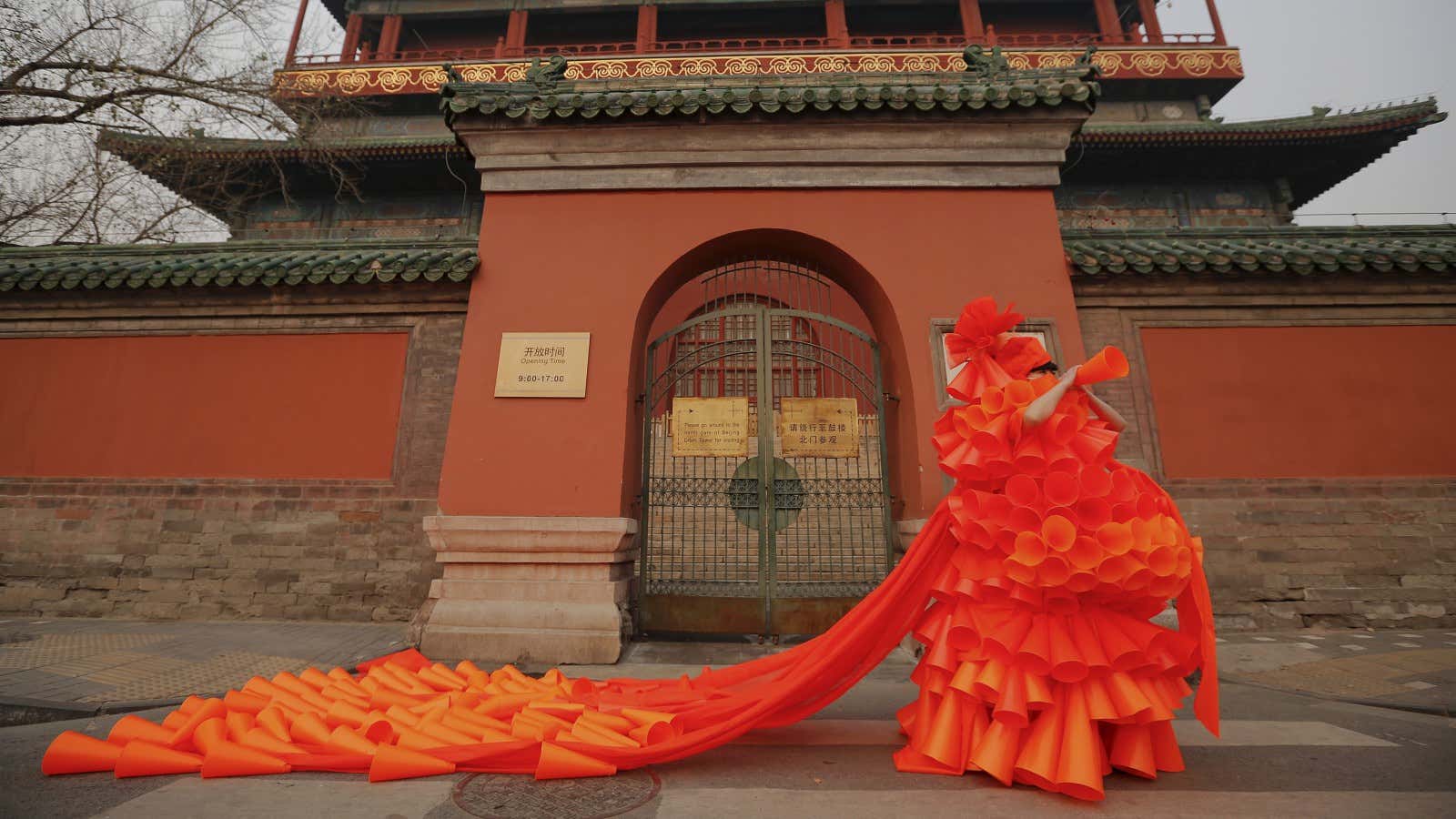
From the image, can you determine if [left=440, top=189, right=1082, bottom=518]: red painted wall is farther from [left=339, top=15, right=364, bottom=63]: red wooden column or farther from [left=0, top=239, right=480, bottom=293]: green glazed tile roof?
[left=339, top=15, right=364, bottom=63]: red wooden column

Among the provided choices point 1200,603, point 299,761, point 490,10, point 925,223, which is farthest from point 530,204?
point 490,10

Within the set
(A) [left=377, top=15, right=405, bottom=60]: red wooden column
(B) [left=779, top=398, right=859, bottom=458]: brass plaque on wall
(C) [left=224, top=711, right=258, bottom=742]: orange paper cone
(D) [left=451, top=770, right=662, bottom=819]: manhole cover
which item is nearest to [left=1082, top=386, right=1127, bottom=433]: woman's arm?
(D) [left=451, top=770, right=662, bottom=819]: manhole cover

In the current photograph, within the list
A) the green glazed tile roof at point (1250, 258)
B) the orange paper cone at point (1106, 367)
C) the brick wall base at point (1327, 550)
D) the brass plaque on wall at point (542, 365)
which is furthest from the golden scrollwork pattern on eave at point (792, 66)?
the orange paper cone at point (1106, 367)

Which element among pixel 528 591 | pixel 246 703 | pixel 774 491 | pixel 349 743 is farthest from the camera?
pixel 774 491

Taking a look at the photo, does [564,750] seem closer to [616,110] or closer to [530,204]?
[530,204]

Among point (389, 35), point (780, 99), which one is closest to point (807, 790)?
point (780, 99)

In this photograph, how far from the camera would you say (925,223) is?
17.2 feet

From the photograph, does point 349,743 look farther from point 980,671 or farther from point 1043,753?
point 1043,753

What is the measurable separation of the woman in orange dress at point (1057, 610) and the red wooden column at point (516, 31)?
55.5ft

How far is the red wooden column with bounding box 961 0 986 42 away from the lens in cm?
1449

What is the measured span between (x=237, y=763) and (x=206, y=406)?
5.01 meters

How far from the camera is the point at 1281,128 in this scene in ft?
33.8

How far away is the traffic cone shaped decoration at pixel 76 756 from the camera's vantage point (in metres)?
2.30

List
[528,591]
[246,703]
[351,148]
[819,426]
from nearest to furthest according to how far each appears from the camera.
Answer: [246,703] < [528,591] < [819,426] < [351,148]
